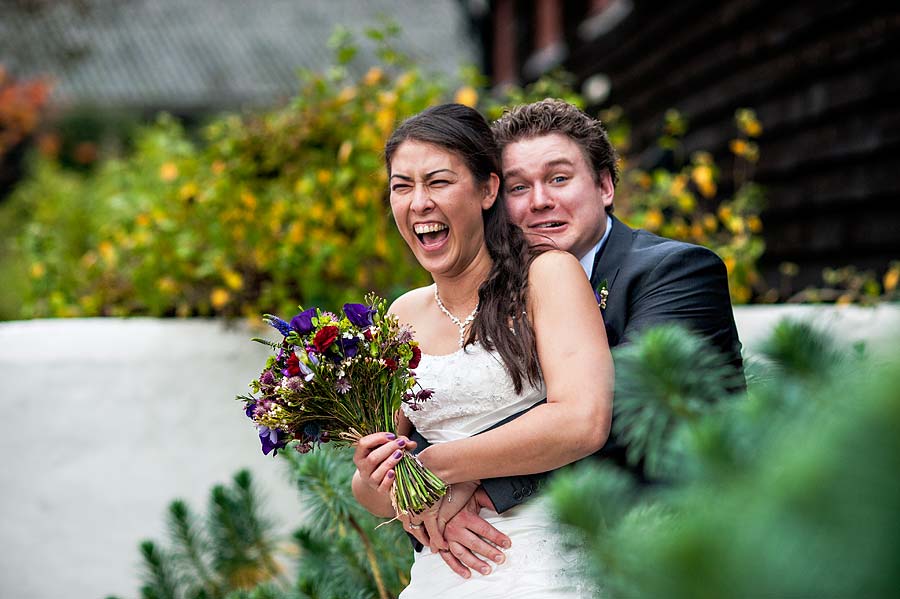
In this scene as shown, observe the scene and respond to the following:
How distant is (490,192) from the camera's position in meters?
2.48

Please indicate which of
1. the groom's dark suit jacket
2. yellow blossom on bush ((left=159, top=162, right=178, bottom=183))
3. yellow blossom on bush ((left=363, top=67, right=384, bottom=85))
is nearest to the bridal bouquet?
the groom's dark suit jacket

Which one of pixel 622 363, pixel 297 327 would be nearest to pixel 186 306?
pixel 297 327

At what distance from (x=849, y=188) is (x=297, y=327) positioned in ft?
13.3

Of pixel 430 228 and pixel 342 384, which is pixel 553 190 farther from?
pixel 342 384

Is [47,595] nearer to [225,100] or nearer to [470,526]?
[470,526]

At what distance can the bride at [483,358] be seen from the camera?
206 centimetres

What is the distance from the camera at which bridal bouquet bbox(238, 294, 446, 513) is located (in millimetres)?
2035

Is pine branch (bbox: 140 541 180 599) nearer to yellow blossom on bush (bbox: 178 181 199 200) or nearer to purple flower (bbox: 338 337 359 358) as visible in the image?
purple flower (bbox: 338 337 359 358)

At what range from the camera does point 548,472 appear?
2207mm

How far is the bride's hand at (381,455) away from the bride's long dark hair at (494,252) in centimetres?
35

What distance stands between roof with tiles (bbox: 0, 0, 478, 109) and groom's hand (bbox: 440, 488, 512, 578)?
744 inches

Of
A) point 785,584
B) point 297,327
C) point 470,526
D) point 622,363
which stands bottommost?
point 470,526

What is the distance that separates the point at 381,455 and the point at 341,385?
19cm

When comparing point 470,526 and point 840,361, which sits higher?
point 840,361
